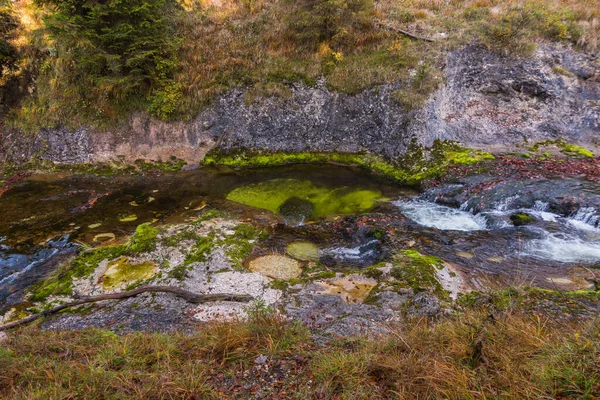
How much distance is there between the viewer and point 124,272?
305 inches

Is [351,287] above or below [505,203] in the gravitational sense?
below

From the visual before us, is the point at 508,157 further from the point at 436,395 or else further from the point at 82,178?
the point at 82,178

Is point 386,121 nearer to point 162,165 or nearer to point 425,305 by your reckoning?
point 425,305

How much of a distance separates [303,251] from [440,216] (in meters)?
4.78

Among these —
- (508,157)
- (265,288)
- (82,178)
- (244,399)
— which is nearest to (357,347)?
(244,399)

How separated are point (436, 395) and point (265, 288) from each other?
14.6 ft

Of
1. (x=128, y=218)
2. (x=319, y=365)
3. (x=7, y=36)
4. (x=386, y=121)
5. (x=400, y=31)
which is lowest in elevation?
(x=128, y=218)

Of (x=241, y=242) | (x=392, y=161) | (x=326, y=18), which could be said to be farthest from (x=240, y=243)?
(x=326, y=18)

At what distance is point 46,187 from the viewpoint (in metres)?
13.2

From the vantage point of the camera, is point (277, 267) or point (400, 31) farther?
point (400, 31)

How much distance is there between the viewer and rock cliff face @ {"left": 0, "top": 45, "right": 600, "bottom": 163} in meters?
13.6

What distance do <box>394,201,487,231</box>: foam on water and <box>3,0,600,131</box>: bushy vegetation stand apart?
533cm

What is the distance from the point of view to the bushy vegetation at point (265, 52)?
14125 millimetres

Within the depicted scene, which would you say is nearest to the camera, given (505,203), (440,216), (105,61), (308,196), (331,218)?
(505,203)
